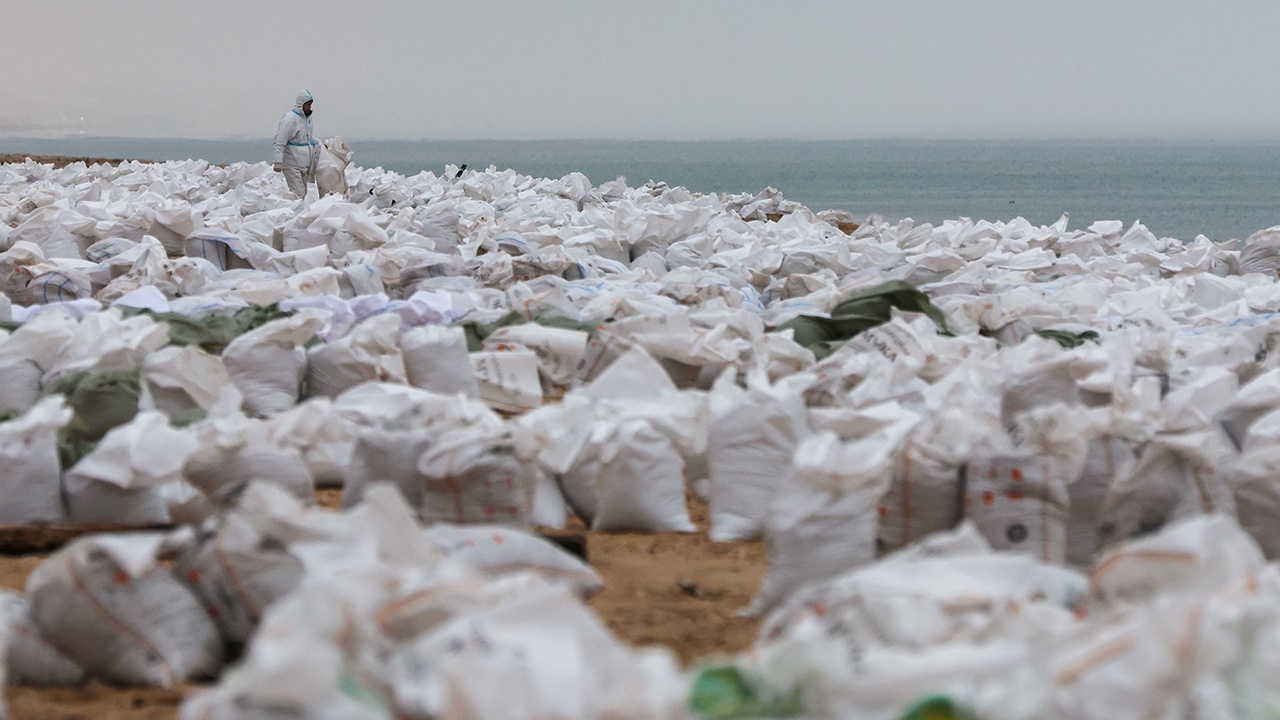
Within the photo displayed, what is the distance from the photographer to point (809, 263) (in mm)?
7055

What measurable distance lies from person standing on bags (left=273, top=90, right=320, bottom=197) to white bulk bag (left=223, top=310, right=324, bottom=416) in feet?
23.1

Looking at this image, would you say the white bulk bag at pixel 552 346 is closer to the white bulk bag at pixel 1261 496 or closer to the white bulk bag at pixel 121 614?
the white bulk bag at pixel 1261 496

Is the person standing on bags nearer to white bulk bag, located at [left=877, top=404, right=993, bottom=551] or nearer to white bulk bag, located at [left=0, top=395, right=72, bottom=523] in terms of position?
white bulk bag, located at [left=0, top=395, right=72, bottom=523]

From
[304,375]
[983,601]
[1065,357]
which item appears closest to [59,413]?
[304,375]

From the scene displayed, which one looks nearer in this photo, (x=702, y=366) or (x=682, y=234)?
(x=702, y=366)

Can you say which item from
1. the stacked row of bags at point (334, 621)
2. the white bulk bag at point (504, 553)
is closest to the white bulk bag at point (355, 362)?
the stacked row of bags at point (334, 621)

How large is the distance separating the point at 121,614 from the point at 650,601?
110 cm

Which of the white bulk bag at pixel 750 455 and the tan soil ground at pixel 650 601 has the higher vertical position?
the white bulk bag at pixel 750 455

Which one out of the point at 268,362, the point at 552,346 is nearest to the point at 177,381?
the point at 268,362

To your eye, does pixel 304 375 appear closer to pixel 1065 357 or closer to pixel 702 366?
pixel 702 366

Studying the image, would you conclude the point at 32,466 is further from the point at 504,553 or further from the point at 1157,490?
the point at 1157,490

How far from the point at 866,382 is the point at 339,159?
8.97m

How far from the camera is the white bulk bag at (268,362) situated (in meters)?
4.30

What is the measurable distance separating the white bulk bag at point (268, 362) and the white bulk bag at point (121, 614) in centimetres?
191
